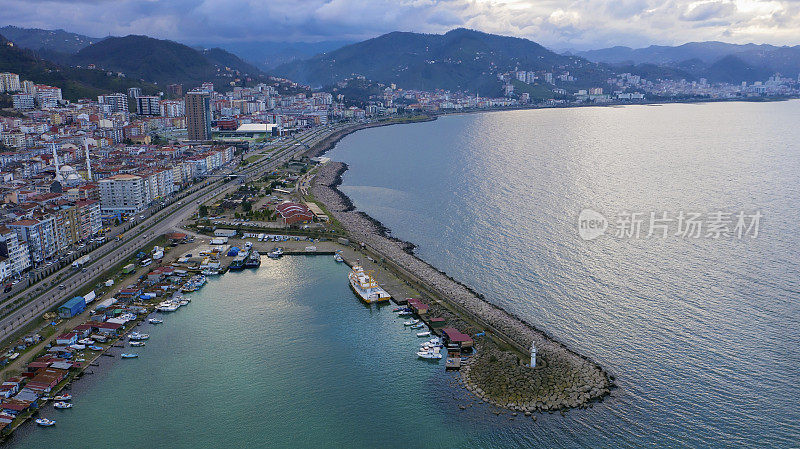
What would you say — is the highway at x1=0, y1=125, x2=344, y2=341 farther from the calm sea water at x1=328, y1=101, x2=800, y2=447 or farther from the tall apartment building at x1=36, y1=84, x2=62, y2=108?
the tall apartment building at x1=36, y1=84, x2=62, y2=108

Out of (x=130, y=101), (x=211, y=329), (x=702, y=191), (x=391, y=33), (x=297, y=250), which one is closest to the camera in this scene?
(x=211, y=329)

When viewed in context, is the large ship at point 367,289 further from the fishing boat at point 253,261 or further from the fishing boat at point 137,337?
the fishing boat at point 137,337

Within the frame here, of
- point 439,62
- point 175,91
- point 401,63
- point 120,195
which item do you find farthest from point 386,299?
point 401,63

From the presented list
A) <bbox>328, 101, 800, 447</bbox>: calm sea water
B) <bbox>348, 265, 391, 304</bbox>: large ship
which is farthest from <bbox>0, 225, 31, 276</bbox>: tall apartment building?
<bbox>328, 101, 800, 447</bbox>: calm sea water

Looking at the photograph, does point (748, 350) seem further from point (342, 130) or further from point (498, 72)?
point (498, 72)

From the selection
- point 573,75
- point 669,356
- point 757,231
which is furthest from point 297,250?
point 573,75

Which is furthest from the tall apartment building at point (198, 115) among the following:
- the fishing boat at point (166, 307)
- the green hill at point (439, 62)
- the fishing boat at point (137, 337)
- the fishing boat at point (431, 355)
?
the green hill at point (439, 62)
